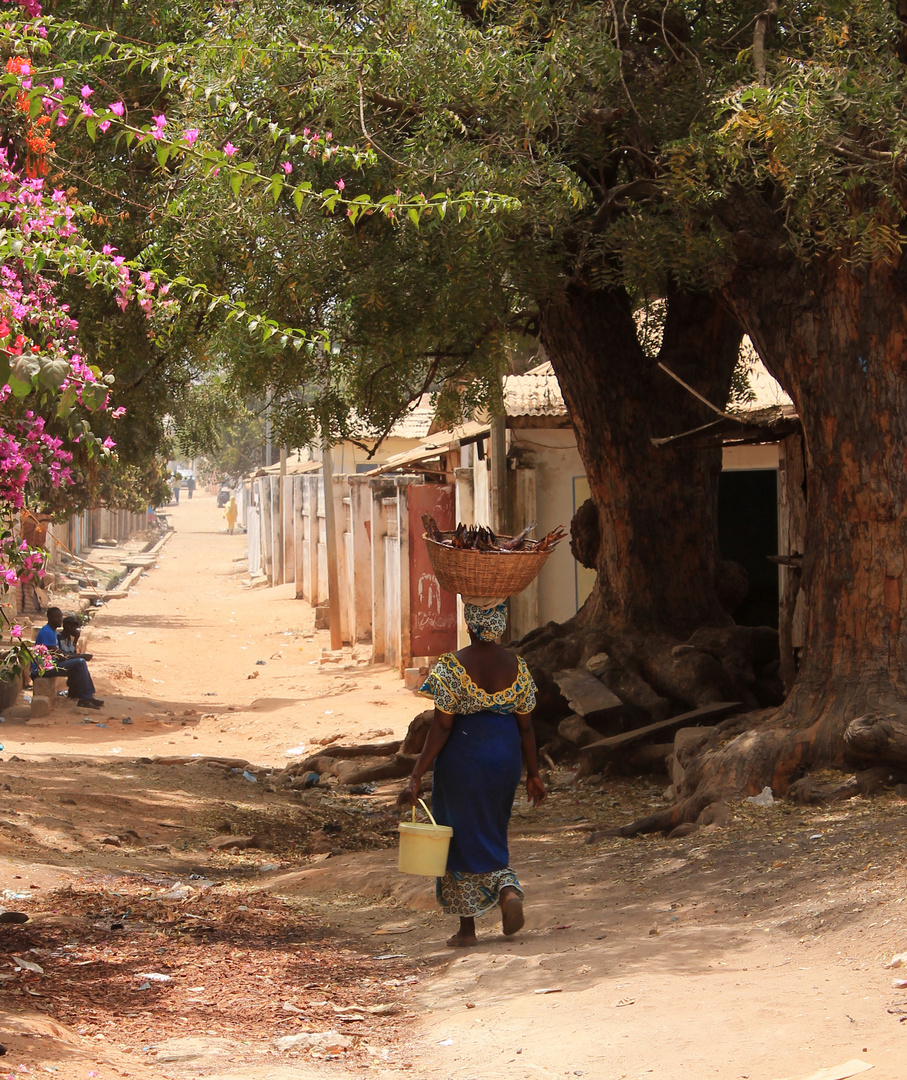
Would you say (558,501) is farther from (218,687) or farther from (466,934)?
(466,934)

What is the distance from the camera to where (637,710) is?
9.27 m

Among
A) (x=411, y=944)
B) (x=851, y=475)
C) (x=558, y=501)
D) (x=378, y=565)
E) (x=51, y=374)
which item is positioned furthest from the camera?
(x=378, y=565)

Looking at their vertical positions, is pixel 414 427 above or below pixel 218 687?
above

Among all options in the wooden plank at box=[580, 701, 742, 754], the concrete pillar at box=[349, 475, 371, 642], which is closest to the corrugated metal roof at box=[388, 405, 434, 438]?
the concrete pillar at box=[349, 475, 371, 642]

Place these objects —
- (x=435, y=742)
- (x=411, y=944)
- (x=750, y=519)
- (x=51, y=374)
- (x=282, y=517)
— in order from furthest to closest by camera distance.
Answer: (x=282, y=517) < (x=750, y=519) < (x=411, y=944) < (x=435, y=742) < (x=51, y=374)

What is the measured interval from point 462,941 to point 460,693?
3.50 ft

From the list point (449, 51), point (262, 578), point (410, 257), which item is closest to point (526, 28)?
point (449, 51)

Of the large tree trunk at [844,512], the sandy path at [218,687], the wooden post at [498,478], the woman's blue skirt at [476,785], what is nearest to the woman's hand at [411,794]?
the woman's blue skirt at [476,785]

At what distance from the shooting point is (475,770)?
504 cm

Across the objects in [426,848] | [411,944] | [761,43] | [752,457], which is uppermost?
[761,43]

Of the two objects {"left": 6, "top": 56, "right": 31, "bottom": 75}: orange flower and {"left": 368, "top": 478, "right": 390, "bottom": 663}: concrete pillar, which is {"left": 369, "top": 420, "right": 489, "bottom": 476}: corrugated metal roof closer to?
{"left": 368, "top": 478, "right": 390, "bottom": 663}: concrete pillar

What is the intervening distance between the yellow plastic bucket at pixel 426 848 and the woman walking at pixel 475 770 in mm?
163

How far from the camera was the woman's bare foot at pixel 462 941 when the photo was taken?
505 cm

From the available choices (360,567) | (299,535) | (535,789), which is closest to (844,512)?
(535,789)
